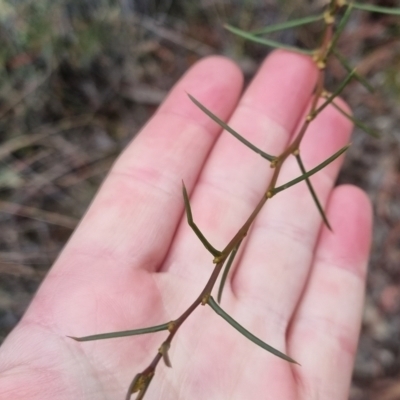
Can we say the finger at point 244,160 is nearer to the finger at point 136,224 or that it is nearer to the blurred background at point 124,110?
the finger at point 136,224

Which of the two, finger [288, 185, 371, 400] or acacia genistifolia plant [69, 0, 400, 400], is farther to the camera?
finger [288, 185, 371, 400]

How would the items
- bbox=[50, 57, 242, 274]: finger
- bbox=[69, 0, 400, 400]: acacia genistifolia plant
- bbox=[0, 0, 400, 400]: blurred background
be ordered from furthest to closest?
bbox=[0, 0, 400, 400]: blurred background → bbox=[50, 57, 242, 274]: finger → bbox=[69, 0, 400, 400]: acacia genistifolia plant

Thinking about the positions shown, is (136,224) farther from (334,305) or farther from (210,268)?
(334,305)

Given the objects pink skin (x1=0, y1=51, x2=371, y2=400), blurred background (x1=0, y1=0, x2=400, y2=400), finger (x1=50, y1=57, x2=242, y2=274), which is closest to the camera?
pink skin (x1=0, y1=51, x2=371, y2=400)

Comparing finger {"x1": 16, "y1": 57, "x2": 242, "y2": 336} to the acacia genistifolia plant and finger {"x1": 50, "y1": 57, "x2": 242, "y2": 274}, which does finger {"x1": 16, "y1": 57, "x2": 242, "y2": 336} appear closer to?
finger {"x1": 50, "y1": 57, "x2": 242, "y2": 274}

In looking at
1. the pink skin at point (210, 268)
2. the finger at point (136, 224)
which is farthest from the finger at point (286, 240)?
the finger at point (136, 224)

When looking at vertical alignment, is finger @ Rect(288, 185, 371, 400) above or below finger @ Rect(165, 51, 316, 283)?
below

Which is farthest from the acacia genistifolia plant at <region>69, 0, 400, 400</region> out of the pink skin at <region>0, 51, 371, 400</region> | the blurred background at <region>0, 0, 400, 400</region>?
the blurred background at <region>0, 0, 400, 400</region>
